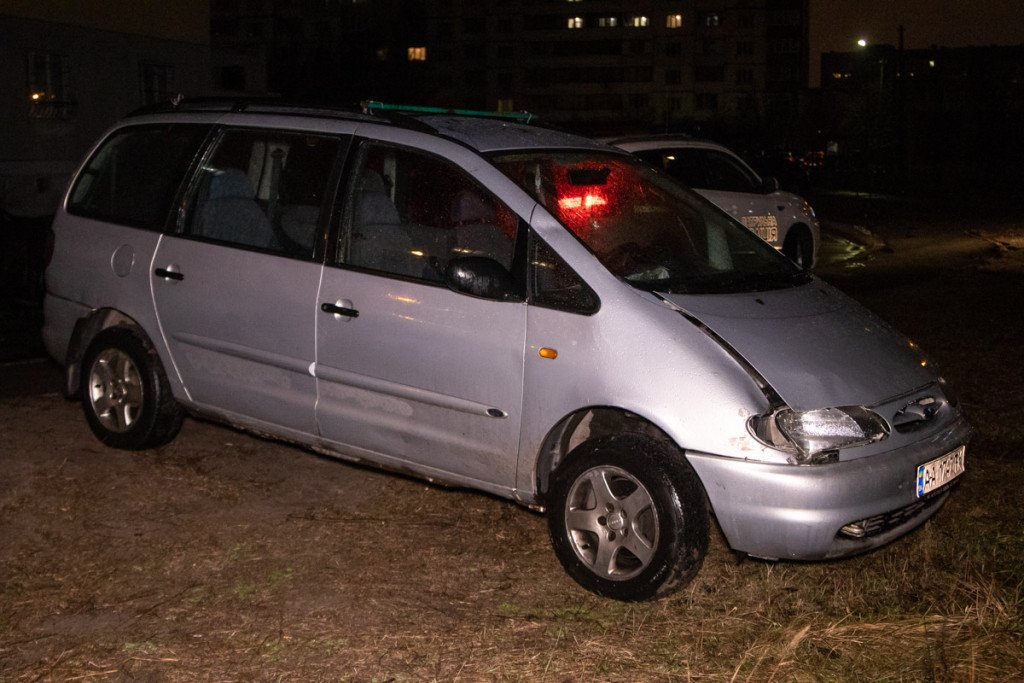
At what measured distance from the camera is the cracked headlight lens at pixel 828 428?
14.4 feet

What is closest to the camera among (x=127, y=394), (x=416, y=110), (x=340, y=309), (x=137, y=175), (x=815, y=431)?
(x=815, y=431)

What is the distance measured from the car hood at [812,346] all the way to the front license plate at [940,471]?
0.31 m

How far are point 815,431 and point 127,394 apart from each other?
12.3 feet

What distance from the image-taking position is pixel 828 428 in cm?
444

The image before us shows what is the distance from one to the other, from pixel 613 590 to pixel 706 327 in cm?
106

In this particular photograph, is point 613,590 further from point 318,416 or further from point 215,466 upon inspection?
point 215,466

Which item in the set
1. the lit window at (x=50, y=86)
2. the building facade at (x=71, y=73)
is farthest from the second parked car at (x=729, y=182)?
the lit window at (x=50, y=86)

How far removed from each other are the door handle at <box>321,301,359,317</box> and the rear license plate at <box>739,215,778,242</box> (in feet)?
27.8

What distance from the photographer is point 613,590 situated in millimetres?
4609

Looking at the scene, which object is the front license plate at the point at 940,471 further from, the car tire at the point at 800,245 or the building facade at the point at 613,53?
the building facade at the point at 613,53

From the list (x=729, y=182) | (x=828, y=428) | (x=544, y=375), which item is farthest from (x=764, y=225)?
(x=828, y=428)

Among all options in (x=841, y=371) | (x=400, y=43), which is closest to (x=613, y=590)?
(x=841, y=371)

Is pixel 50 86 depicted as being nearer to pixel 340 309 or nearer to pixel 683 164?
pixel 683 164

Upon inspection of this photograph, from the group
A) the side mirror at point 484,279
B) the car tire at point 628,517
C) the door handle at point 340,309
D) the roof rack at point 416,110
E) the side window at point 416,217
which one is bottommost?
the car tire at point 628,517
